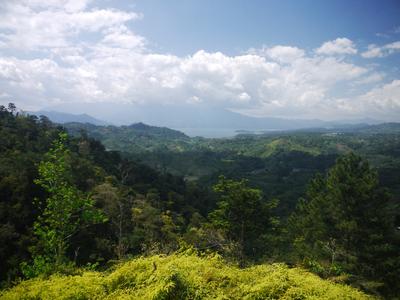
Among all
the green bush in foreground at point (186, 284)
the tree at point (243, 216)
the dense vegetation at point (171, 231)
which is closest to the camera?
the green bush in foreground at point (186, 284)

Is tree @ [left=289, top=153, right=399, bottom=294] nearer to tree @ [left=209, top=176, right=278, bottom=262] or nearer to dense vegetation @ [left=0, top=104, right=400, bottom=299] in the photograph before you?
dense vegetation @ [left=0, top=104, right=400, bottom=299]

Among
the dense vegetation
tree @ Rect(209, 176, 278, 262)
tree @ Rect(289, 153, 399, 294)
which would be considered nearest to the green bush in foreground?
the dense vegetation

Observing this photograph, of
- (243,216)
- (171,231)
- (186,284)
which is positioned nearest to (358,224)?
(243,216)

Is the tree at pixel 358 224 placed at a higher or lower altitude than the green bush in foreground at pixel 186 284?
lower

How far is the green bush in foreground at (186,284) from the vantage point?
6.17m

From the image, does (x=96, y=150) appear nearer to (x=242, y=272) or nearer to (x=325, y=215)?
(x=325, y=215)

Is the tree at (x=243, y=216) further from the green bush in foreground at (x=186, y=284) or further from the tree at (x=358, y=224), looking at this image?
the green bush in foreground at (x=186, y=284)

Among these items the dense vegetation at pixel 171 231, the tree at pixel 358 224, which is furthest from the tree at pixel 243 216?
the tree at pixel 358 224

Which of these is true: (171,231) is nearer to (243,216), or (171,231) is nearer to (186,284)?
(243,216)

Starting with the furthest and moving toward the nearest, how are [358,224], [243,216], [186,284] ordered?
[358,224] < [243,216] < [186,284]

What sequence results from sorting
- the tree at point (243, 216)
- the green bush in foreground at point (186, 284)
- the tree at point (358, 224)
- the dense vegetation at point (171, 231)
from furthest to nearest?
the tree at point (243, 216)
the tree at point (358, 224)
the dense vegetation at point (171, 231)
the green bush in foreground at point (186, 284)

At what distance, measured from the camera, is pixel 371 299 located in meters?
6.61

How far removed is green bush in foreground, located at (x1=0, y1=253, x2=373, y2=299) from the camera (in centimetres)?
617

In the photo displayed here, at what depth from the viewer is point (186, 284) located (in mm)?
6434
